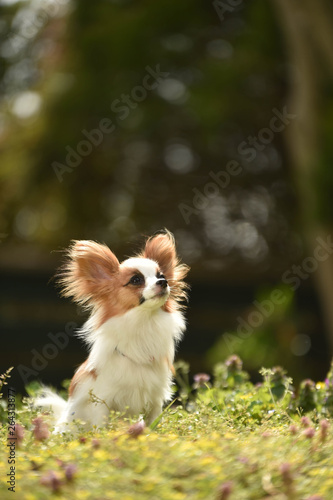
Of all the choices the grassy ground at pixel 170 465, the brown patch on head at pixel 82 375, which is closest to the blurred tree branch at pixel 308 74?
the brown patch on head at pixel 82 375

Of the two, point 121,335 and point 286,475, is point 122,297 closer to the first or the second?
point 121,335

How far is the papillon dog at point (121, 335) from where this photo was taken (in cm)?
296

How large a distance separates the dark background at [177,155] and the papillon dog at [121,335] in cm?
366

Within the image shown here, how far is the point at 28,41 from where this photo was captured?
8008 mm

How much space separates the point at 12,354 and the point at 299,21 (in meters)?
4.40

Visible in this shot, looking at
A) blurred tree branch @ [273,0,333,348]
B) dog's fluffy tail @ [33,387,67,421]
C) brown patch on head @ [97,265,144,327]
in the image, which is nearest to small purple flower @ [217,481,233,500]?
brown patch on head @ [97,265,144,327]

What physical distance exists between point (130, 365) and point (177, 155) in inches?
214

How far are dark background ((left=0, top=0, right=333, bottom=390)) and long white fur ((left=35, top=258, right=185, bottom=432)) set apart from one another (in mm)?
3670

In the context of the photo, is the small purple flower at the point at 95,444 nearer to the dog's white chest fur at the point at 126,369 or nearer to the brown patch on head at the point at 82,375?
the dog's white chest fur at the point at 126,369


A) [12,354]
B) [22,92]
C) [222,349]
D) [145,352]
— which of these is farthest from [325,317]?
[145,352]

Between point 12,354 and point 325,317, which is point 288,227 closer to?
point 325,317

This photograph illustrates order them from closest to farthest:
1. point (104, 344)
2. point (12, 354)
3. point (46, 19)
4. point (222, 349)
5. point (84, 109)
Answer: point (104, 344) < point (222, 349) < point (12, 354) < point (84, 109) < point (46, 19)

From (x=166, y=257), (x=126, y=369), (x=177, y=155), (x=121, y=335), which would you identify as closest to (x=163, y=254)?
(x=166, y=257)

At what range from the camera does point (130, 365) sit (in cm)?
299
